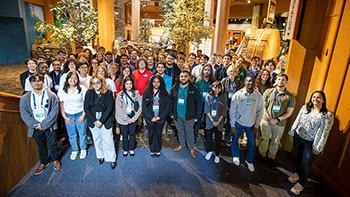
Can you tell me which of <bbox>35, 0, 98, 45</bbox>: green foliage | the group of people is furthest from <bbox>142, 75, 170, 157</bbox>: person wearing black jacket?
<bbox>35, 0, 98, 45</bbox>: green foliage

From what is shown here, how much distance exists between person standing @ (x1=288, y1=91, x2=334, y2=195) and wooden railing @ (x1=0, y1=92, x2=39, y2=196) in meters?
4.17

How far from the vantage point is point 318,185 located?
3191 mm

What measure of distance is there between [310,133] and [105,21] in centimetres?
800

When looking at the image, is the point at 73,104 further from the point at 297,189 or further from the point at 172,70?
the point at 297,189

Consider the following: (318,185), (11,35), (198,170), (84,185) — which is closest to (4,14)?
(11,35)

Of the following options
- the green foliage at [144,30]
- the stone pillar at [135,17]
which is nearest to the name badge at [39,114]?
the green foliage at [144,30]

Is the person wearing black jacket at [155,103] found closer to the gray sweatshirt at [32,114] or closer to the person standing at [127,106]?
the person standing at [127,106]

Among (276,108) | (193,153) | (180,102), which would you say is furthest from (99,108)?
(276,108)

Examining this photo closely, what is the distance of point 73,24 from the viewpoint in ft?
24.4

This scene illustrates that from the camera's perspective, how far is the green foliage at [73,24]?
23.9 feet

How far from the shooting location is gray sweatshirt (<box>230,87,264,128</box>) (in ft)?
10.7

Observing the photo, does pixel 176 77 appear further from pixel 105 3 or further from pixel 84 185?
pixel 105 3

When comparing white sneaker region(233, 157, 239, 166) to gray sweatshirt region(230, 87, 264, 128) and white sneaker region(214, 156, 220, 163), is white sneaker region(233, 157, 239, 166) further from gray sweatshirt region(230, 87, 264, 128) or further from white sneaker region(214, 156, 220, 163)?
gray sweatshirt region(230, 87, 264, 128)

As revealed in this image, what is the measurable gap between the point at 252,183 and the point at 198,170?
2.90 feet
